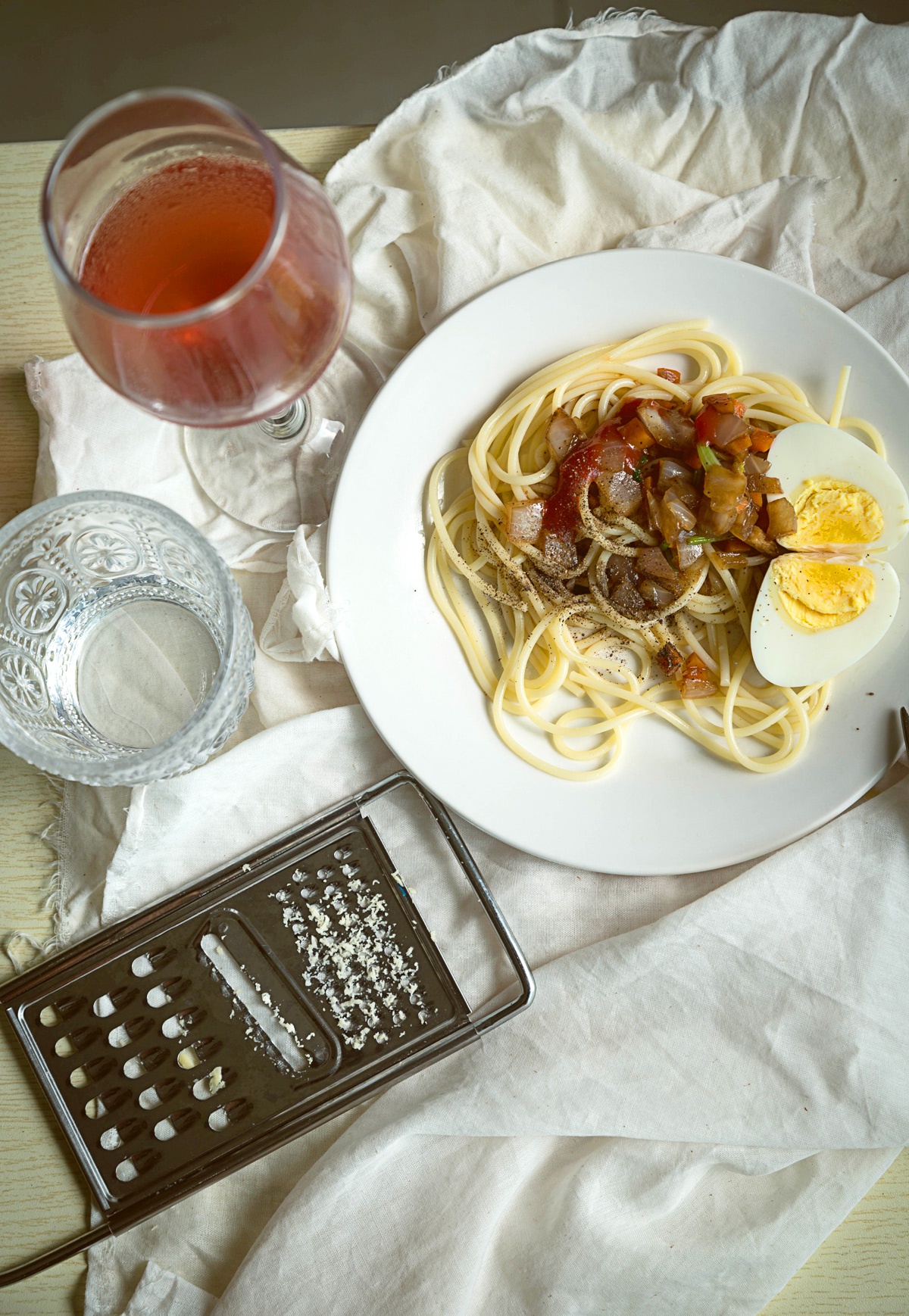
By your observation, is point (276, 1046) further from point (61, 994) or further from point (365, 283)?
point (365, 283)

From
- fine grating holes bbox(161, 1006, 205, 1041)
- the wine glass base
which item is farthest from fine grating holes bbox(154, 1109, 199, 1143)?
the wine glass base

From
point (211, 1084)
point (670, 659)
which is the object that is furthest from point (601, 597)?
point (211, 1084)

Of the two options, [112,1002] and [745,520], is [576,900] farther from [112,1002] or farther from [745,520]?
[112,1002]

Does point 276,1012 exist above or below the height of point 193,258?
below

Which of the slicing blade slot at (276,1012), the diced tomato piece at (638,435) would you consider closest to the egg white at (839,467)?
the diced tomato piece at (638,435)

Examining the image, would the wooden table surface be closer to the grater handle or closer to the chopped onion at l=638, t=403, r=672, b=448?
the grater handle

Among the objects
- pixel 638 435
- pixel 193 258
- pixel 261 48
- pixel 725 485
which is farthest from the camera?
pixel 261 48

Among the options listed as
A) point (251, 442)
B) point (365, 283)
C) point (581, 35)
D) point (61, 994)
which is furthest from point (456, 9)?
point (61, 994)

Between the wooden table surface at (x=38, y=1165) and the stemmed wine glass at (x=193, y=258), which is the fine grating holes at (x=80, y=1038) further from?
the stemmed wine glass at (x=193, y=258)
